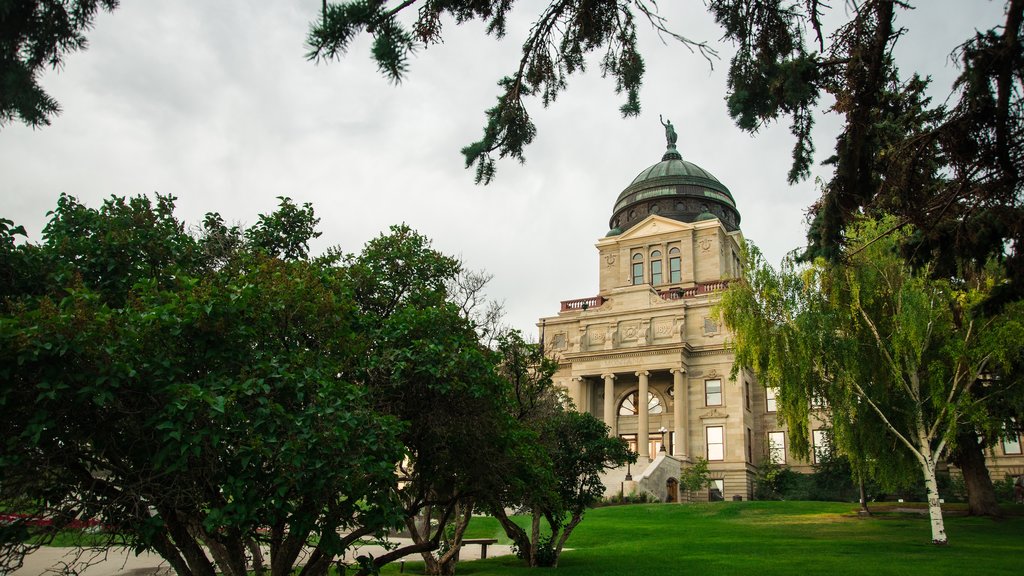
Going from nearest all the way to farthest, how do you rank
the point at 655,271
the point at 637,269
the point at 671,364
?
1. the point at 671,364
2. the point at 655,271
3. the point at 637,269

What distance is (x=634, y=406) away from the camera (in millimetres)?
55344

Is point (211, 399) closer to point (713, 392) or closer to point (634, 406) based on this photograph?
point (713, 392)

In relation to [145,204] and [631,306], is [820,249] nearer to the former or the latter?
[145,204]

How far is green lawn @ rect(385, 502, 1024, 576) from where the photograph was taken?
16625mm

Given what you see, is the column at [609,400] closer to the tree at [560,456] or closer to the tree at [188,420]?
the tree at [560,456]

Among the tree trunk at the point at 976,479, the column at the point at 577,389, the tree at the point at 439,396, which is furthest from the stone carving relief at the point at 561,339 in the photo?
the tree at the point at 439,396

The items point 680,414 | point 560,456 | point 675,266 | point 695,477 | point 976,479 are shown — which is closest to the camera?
point 560,456

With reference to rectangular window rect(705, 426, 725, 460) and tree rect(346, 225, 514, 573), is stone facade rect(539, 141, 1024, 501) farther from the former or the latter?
tree rect(346, 225, 514, 573)

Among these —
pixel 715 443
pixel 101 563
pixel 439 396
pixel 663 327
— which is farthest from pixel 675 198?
pixel 439 396

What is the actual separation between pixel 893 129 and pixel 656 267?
54.2 meters

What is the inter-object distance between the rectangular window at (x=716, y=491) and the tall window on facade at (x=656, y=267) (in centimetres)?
1747

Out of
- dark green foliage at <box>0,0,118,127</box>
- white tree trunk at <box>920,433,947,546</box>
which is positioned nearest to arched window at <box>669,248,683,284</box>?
white tree trunk at <box>920,433,947,546</box>

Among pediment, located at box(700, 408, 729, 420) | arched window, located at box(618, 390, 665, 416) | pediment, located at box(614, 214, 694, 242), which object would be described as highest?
pediment, located at box(614, 214, 694, 242)

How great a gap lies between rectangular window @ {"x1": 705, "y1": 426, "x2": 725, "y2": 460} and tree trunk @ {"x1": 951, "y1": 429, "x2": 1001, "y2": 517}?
21.7m
